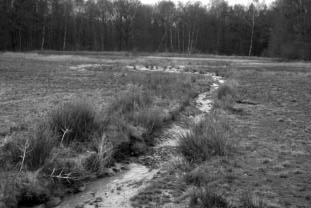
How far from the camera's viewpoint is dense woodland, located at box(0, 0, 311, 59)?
201 feet

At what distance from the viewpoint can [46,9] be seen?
6575cm

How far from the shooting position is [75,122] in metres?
7.41

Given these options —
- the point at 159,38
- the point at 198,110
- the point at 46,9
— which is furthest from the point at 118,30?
the point at 198,110

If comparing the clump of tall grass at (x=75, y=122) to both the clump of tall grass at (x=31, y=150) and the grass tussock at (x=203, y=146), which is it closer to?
the clump of tall grass at (x=31, y=150)

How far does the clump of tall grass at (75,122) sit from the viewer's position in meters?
7.17

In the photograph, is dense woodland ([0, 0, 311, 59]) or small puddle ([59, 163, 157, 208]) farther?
dense woodland ([0, 0, 311, 59])

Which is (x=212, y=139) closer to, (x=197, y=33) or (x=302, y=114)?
(x=302, y=114)

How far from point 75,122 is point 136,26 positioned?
7235 centimetres

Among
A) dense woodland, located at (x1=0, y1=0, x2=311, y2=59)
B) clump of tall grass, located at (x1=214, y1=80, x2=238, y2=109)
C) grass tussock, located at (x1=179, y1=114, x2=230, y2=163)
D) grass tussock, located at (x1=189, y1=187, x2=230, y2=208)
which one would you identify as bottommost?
grass tussock, located at (x1=189, y1=187, x2=230, y2=208)

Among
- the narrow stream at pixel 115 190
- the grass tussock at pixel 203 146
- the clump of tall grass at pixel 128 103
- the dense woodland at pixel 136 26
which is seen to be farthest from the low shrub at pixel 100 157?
the dense woodland at pixel 136 26

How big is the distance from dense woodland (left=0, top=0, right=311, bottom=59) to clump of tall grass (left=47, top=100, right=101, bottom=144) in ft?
175

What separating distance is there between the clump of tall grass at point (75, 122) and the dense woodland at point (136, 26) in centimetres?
5346

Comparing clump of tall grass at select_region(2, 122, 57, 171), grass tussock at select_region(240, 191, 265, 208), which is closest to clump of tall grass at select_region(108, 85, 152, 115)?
clump of tall grass at select_region(2, 122, 57, 171)

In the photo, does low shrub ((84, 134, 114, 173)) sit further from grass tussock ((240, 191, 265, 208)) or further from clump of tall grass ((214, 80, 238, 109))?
clump of tall grass ((214, 80, 238, 109))
